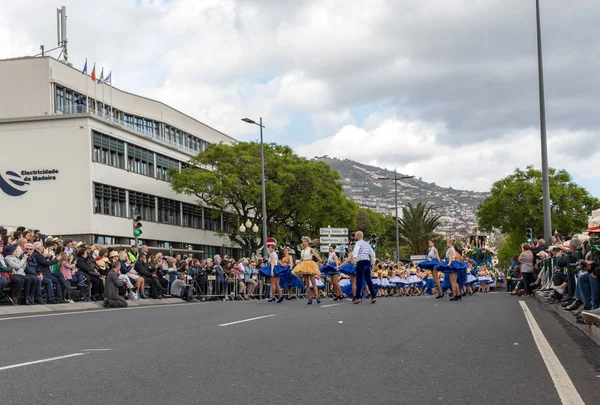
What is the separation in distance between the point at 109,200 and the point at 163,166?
11.9 m

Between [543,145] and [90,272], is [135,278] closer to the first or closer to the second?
[90,272]

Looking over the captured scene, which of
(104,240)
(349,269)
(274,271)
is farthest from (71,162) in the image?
(349,269)

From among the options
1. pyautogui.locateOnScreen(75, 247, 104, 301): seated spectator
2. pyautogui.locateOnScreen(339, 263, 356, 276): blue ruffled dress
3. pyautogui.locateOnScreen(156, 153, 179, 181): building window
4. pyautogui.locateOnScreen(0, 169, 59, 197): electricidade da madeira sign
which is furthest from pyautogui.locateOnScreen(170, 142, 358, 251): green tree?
pyautogui.locateOnScreen(339, 263, 356, 276): blue ruffled dress

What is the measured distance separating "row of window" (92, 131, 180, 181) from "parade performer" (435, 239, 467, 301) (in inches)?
1367

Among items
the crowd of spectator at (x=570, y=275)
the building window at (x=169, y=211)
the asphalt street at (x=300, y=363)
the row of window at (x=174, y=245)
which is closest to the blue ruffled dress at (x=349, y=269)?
the crowd of spectator at (x=570, y=275)

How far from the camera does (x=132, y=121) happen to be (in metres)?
72.3

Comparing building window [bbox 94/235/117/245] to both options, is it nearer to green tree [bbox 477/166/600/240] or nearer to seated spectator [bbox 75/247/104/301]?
seated spectator [bbox 75/247/104/301]

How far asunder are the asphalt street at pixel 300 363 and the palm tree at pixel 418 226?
83090 millimetres

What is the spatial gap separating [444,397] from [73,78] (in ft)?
192

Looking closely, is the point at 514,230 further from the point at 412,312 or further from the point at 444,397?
the point at 444,397

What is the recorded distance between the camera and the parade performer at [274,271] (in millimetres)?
25153

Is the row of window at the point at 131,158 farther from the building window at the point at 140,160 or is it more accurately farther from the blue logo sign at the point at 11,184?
the blue logo sign at the point at 11,184

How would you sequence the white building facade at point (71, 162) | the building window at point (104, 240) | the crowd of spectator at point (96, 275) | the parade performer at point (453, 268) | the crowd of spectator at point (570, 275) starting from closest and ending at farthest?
the crowd of spectator at point (570, 275), the crowd of spectator at point (96, 275), the parade performer at point (453, 268), the white building facade at point (71, 162), the building window at point (104, 240)

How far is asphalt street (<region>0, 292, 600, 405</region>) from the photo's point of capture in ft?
21.6
